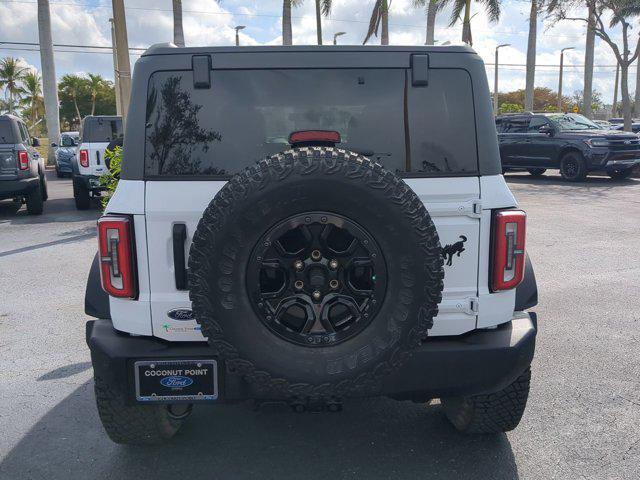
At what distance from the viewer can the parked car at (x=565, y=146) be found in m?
16.5

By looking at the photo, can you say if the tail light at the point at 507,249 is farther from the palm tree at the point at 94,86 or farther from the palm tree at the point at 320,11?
the palm tree at the point at 94,86

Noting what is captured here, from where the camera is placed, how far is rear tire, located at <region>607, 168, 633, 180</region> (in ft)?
56.2

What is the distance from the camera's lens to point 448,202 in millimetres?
2869

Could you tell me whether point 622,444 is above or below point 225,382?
below

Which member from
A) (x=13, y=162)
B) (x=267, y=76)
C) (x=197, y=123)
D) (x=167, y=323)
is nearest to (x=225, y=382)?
(x=167, y=323)

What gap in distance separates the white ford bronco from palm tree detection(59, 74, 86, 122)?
77882 millimetres

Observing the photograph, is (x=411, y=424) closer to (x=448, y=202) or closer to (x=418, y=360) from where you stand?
(x=418, y=360)

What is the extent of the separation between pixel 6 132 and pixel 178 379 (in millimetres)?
10838

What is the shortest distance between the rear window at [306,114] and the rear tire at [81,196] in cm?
1113

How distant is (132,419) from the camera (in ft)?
10.4

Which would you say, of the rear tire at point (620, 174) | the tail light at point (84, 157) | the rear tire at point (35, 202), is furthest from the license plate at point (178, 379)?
the rear tire at point (620, 174)

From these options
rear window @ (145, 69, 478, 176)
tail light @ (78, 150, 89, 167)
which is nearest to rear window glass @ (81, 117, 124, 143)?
→ tail light @ (78, 150, 89, 167)

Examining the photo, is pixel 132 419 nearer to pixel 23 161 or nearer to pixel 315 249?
pixel 315 249

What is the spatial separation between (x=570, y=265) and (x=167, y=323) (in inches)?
241
